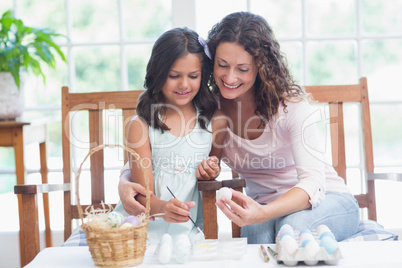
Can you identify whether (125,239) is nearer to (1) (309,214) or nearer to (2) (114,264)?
(2) (114,264)

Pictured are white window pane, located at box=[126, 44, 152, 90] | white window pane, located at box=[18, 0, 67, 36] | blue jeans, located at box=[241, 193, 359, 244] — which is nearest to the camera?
blue jeans, located at box=[241, 193, 359, 244]

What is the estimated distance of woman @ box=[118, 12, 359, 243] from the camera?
61.6 inches

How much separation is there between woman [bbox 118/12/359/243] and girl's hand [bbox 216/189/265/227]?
46 mm

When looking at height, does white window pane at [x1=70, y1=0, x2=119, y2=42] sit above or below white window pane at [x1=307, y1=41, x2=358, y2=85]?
above

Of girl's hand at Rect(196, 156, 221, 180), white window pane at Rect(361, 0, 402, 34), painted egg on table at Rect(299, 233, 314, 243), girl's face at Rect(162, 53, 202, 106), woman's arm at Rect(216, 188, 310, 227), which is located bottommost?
painted egg on table at Rect(299, 233, 314, 243)

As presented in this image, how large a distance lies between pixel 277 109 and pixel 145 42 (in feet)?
3.31

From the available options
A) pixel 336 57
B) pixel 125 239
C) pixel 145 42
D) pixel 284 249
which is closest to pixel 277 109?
pixel 284 249

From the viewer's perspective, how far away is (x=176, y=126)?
5.87 feet

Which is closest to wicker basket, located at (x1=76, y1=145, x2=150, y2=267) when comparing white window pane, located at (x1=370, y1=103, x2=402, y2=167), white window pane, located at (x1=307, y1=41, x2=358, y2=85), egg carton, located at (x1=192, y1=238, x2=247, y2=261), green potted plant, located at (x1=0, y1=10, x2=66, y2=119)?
egg carton, located at (x1=192, y1=238, x2=247, y2=261)

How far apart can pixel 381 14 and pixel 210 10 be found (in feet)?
3.16

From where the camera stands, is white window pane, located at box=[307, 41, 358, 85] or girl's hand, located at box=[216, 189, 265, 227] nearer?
girl's hand, located at box=[216, 189, 265, 227]

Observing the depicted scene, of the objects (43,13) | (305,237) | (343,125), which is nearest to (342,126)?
(343,125)

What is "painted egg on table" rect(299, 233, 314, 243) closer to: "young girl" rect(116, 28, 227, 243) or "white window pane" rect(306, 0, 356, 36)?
"young girl" rect(116, 28, 227, 243)

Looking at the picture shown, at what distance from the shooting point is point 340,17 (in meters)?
2.75
